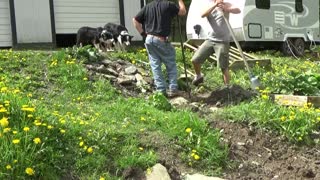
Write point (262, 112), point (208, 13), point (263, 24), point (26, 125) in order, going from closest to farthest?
point (26, 125)
point (262, 112)
point (208, 13)
point (263, 24)

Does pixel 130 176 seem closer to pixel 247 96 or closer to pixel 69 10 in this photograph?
pixel 247 96

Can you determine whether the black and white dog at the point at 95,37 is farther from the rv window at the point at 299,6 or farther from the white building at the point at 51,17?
the rv window at the point at 299,6

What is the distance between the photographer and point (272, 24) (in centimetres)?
1644

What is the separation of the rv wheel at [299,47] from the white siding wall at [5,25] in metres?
8.97

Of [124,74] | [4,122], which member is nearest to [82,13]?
[124,74]

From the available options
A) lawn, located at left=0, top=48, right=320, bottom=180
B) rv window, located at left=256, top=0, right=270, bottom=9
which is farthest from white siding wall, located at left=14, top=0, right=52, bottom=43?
lawn, located at left=0, top=48, right=320, bottom=180

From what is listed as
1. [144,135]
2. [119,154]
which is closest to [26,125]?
[119,154]

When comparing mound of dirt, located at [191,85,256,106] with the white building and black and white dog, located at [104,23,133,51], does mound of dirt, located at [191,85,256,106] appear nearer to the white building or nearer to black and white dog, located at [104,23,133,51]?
black and white dog, located at [104,23,133,51]

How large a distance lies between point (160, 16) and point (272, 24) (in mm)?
9170

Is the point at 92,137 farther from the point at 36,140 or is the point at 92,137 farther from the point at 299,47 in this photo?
the point at 299,47

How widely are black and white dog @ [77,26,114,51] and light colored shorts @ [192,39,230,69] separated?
591 cm

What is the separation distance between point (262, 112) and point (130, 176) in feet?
7.30

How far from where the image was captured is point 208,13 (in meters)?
8.41

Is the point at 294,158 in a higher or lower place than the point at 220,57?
lower
